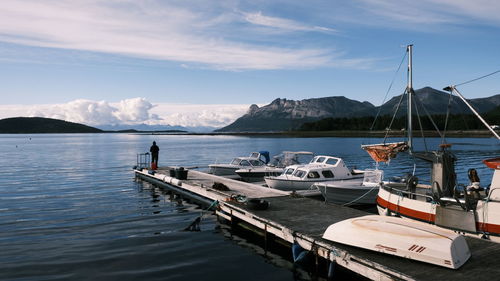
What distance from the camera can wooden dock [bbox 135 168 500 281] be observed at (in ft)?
35.9

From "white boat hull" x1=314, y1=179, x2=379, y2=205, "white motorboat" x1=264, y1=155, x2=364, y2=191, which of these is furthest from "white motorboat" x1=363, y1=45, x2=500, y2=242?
"white motorboat" x1=264, y1=155, x2=364, y2=191

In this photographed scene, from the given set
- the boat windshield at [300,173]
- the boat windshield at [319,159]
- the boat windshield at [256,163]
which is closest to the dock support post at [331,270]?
the boat windshield at [300,173]

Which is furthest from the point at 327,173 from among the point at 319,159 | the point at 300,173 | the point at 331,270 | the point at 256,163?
the point at 331,270

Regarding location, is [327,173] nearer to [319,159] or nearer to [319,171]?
[319,171]

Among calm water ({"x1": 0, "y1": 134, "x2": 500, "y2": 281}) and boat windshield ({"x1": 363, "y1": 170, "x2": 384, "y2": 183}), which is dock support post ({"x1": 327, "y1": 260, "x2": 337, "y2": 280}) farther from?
boat windshield ({"x1": 363, "y1": 170, "x2": 384, "y2": 183})

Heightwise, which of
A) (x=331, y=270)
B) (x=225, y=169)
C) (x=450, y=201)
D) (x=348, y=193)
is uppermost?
(x=450, y=201)

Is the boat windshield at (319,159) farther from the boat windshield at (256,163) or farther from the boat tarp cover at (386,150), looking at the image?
the boat tarp cover at (386,150)

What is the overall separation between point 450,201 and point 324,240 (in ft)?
19.3

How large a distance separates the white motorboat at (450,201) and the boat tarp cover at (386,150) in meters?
0.05

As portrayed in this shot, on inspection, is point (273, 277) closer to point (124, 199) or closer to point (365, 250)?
point (365, 250)

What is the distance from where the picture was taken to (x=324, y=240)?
46.3 ft

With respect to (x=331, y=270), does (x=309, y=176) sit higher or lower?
higher

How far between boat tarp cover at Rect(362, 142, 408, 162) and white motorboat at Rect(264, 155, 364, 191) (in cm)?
782

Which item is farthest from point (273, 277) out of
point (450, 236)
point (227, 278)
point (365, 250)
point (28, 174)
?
point (28, 174)
